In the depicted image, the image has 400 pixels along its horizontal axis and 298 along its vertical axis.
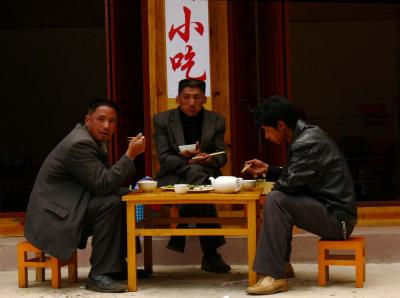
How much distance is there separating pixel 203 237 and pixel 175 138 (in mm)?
888

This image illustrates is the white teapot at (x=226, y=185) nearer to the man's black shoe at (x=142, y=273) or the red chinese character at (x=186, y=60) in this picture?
the man's black shoe at (x=142, y=273)

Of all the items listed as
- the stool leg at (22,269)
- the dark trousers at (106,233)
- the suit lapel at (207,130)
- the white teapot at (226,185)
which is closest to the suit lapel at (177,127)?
the suit lapel at (207,130)

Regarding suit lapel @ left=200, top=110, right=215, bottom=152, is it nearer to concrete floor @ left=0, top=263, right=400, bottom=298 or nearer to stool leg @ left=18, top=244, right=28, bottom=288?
concrete floor @ left=0, top=263, right=400, bottom=298

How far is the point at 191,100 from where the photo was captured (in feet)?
20.0

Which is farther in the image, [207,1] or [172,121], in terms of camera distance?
[207,1]

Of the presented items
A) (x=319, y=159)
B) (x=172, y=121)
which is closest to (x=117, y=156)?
(x=172, y=121)

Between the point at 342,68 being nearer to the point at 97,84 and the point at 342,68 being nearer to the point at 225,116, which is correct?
the point at 97,84

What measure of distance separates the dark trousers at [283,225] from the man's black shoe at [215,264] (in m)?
0.95

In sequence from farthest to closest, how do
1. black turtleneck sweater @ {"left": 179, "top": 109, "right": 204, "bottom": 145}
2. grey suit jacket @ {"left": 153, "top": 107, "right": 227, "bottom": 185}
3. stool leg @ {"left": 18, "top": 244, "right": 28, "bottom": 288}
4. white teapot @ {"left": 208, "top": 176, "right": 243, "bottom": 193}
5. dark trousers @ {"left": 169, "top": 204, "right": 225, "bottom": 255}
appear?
1. black turtleneck sweater @ {"left": 179, "top": 109, "right": 204, "bottom": 145}
2. grey suit jacket @ {"left": 153, "top": 107, "right": 227, "bottom": 185}
3. dark trousers @ {"left": 169, "top": 204, "right": 225, "bottom": 255}
4. stool leg @ {"left": 18, "top": 244, "right": 28, "bottom": 288}
5. white teapot @ {"left": 208, "top": 176, "right": 243, "bottom": 193}

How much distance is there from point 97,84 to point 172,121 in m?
8.43

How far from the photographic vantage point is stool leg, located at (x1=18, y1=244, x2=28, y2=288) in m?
5.29

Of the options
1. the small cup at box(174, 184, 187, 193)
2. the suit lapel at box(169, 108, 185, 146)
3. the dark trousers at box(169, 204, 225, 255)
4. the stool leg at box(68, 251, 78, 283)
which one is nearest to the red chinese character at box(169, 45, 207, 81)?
the suit lapel at box(169, 108, 185, 146)

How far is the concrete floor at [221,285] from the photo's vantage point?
16.1ft

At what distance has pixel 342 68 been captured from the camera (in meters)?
14.1
